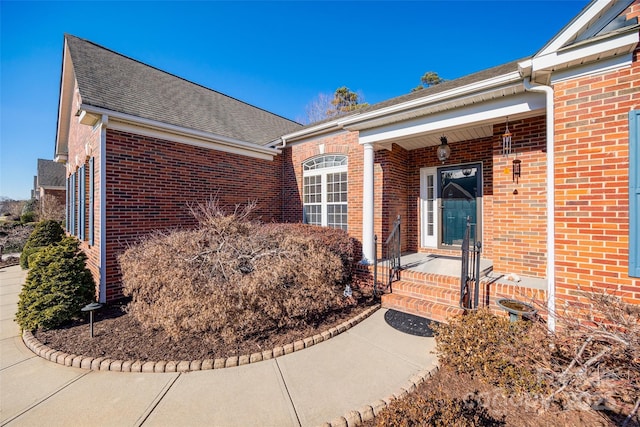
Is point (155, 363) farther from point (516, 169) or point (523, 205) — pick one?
point (516, 169)

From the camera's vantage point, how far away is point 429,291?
4.88 meters

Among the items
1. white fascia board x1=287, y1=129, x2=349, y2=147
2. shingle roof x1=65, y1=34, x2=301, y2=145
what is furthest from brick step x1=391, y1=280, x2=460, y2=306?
shingle roof x1=65, y1=34, x2=301, y2=145

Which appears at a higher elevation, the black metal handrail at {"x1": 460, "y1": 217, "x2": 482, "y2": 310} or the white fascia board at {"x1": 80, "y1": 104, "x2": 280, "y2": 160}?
the white fascia board at {"x1": 80, "y1": 104, "x2": 280, "y2": 160}

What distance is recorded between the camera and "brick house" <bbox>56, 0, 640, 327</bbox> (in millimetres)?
3096

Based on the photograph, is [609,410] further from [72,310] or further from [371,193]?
[72,310]

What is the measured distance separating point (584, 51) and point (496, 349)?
369cm

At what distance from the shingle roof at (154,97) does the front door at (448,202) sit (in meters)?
5.90

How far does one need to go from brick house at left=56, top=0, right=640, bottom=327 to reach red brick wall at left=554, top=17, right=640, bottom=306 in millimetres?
13

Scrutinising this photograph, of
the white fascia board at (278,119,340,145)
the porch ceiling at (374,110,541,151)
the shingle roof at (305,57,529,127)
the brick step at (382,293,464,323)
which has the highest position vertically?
the shingle roof at (305,57,529,127)

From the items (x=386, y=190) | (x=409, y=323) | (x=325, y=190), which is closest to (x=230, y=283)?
(x=409, y=323)

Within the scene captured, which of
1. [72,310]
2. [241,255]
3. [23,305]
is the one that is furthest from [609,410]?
[23,305]

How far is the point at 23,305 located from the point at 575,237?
838 cm

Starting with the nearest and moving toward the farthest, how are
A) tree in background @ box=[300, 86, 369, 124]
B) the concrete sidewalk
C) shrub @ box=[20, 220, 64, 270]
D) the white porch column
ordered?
1. the concrete sidewalk
2. the white porch column
3. shrub @ box=[20, 220, 64, 270]
4. tree in background @ box=[300, 86, 369, 124]

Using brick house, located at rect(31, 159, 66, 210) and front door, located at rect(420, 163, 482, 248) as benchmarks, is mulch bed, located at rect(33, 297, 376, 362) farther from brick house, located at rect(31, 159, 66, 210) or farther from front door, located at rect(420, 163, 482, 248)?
brick house, located at rect(31, 159, 66, 210)
